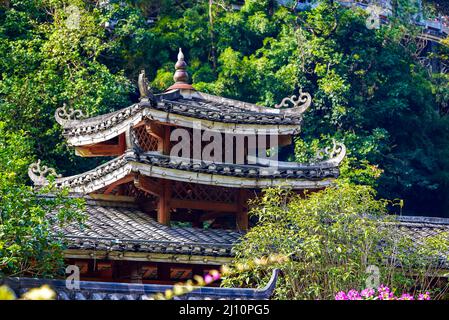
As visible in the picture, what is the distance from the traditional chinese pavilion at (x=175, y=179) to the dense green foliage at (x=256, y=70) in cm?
1122

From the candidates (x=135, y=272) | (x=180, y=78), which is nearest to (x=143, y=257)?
(x=135, y=272)

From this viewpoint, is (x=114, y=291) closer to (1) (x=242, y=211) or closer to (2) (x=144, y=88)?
(2) (x=144, y=88)

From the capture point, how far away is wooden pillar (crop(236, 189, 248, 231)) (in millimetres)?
24578

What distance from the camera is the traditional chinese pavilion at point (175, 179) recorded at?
2228 centimetres

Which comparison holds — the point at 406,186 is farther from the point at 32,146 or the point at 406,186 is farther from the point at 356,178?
the point at 32,146

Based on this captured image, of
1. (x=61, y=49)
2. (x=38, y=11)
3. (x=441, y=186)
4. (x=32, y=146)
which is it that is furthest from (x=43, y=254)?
(x=441, y=186)

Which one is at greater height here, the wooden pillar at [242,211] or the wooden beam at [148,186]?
the wooden beam at [148,186]

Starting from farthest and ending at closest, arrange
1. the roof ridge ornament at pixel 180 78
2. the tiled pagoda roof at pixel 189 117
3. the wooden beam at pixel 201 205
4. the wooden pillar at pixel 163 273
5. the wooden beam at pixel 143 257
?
the roof ridge ornament at pixel 180 78, the wooden beam at pixel 201 205, the tiled pagoda roof at pixel 189 117, the wooden pillar at pixel 163 273, the wooden beam at pixel 143 257

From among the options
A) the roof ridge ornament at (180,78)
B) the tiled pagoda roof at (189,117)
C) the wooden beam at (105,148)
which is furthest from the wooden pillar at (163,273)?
the roof ridge ornament at (180,78)

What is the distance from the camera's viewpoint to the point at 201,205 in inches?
957

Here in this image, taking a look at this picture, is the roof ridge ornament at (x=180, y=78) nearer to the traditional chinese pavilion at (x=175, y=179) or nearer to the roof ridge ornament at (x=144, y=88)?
the traditional chinese pavilion at (x=175, y=179)

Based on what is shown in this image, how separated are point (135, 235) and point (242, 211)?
264 centimetres

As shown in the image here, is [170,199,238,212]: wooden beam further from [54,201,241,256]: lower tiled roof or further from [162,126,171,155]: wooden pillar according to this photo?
[162,126,171,155]: wooden pillar

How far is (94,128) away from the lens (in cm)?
2567
